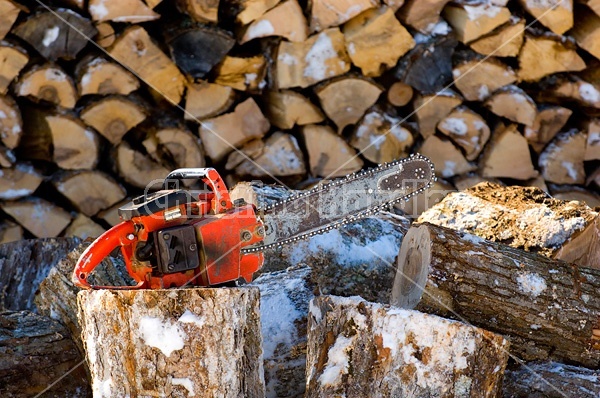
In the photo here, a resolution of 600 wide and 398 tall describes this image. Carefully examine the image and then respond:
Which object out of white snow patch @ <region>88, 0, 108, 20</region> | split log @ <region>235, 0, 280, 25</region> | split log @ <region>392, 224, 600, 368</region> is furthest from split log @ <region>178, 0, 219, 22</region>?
split log @ <region>392, 224, 600, 368</region>

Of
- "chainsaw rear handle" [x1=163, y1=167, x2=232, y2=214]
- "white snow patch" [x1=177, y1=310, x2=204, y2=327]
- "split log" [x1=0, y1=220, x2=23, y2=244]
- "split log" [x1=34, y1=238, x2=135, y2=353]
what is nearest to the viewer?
"white snow patch" [x1=177, y1=310, x2=204, y2=327]

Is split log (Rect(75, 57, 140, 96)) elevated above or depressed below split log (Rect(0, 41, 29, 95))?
below

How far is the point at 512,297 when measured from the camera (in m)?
2.33

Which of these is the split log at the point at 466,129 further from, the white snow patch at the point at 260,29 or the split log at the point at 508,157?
the white snow patch at the point at 260,29

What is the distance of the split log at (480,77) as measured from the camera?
411cm

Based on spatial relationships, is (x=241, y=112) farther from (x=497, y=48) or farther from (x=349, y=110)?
(x=497, y=48)

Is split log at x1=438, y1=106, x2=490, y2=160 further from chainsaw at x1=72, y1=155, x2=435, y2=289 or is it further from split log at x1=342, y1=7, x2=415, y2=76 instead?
chainsaw at x1=72, y1=155, x2=435, y2=289

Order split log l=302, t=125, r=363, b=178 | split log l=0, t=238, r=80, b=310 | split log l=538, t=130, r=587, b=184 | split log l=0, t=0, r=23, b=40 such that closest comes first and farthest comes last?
split log l=0, t=238, r=80, b=310 → split log l=0, t=0, r=23, b=40 → split log l=302, t=125, r=363, b=178 → split log l=538, t=130, r=587, b=184

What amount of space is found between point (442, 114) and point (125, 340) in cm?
258

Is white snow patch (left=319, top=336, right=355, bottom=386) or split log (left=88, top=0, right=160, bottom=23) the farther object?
split log (left=88, top=0, right=160, bottom=23)

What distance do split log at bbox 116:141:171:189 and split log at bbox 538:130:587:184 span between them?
2067 mm

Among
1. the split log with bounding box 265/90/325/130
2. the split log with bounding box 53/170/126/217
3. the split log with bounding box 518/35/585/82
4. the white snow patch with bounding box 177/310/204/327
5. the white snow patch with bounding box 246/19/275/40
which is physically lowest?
the split log with bounding box 53/170/126/217

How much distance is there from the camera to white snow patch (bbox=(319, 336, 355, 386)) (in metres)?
2.04

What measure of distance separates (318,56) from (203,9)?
2.03ft
